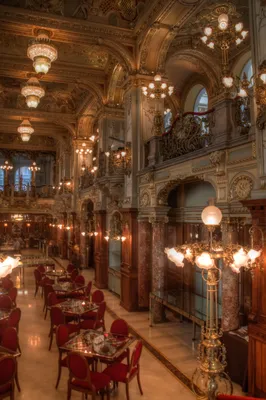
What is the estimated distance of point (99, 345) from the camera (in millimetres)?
6156

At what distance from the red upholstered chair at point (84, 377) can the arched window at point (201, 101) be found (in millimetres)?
11918

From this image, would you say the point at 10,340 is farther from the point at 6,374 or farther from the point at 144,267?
the point at 144,267

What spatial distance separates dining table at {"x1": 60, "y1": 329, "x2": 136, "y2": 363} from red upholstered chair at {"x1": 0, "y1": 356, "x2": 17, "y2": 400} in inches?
40.4

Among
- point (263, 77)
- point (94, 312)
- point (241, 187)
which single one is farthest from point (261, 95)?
point (94, 312)

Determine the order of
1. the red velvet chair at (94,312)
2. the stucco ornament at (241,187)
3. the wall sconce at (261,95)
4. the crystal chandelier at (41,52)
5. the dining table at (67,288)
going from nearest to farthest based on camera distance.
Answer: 1. the wall sconce at (261,95)
2. the stucco ornament at (241,187)
3. the crystal chandelier at (41,52)
4. the red velvet chair at (94,312)
5. the dining table at (67,288)

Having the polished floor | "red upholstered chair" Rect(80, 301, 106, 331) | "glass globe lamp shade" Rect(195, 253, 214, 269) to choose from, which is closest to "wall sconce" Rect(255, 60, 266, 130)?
"glass globe lamp shade" Rect(195, 253, 214, 269)

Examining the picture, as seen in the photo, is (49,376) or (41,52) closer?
(49,376)

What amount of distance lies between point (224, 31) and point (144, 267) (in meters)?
7.57

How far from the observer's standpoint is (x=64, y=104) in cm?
1950

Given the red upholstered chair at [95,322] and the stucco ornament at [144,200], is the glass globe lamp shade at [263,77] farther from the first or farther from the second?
the red upholstered chair at [95,322]

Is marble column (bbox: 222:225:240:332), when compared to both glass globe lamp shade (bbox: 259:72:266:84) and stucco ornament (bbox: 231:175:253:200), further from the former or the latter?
glass globe lamp shade (bbox: 259:72:266:84)

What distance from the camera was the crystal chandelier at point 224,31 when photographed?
18.0 ft

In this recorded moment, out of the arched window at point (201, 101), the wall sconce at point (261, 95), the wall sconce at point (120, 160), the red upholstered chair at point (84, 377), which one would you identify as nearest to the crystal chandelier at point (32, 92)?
the wall sconce at point (120, 160)

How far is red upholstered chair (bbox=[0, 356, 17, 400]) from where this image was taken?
17.2ft
